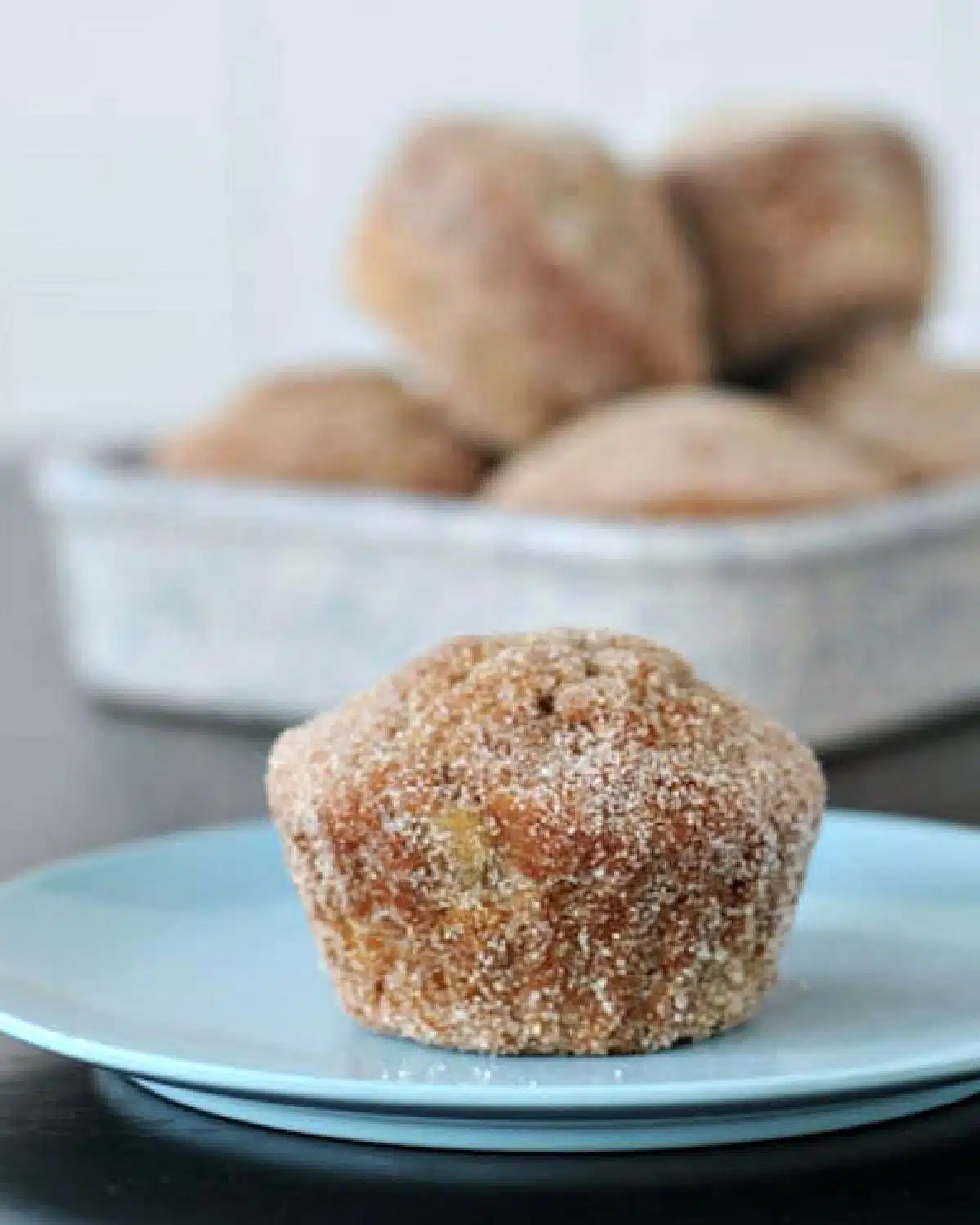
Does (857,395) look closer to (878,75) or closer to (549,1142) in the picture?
(549,1142)

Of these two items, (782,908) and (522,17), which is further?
(522,17)

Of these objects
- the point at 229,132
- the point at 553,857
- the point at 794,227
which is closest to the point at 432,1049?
the point at 553,857

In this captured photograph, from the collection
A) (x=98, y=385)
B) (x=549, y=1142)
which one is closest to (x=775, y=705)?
(x=549, y=1142)

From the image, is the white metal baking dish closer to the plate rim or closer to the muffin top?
the muffin top

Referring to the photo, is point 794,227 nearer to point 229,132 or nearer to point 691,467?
point 691,467

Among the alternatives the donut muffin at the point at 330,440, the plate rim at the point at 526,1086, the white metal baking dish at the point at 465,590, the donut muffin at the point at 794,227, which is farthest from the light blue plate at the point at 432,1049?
the donut muffin at the point at 794,227

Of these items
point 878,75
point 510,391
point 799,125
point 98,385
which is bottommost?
point 98,385
